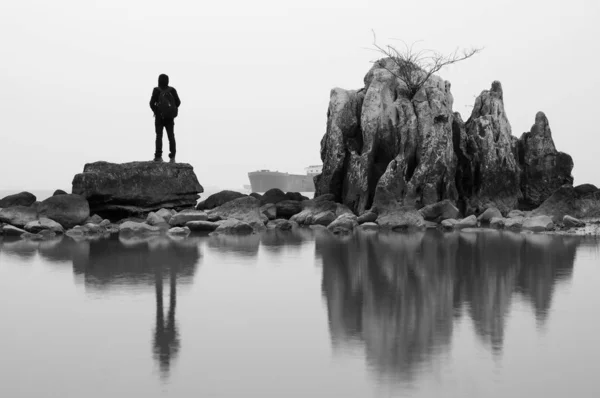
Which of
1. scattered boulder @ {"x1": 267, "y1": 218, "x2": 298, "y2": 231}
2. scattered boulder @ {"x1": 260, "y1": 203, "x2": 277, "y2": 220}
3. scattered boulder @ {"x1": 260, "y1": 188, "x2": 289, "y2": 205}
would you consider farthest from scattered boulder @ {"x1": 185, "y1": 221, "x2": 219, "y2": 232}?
Result: scattered boulder @ {"x1": 260, "y1": 188, "x2": 289, "y2": 205}

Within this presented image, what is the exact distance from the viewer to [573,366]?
489 cm

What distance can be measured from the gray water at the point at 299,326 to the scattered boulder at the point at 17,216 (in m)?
6.41

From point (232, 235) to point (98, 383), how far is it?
1279cm

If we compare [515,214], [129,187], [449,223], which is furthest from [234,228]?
[515,214]

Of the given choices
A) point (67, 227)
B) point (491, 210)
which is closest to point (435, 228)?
point (491, 210)

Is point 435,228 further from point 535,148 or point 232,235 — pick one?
point 535,148

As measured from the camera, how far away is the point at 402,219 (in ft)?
66.6

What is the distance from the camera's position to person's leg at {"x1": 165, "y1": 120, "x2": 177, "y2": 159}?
843 inches

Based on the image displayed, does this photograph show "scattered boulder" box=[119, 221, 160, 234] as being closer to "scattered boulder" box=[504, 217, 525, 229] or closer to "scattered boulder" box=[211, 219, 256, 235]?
"scattered boulder" box=[211, 219, 256, 235]

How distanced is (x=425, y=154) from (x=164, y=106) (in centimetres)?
874

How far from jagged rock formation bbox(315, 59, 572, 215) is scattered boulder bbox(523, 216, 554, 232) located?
3.66 meters

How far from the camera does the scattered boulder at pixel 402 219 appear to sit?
2009cm

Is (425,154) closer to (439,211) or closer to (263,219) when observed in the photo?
(439,211)

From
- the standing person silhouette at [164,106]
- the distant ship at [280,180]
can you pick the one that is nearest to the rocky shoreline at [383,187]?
the standing person silhouette at [164,106]
